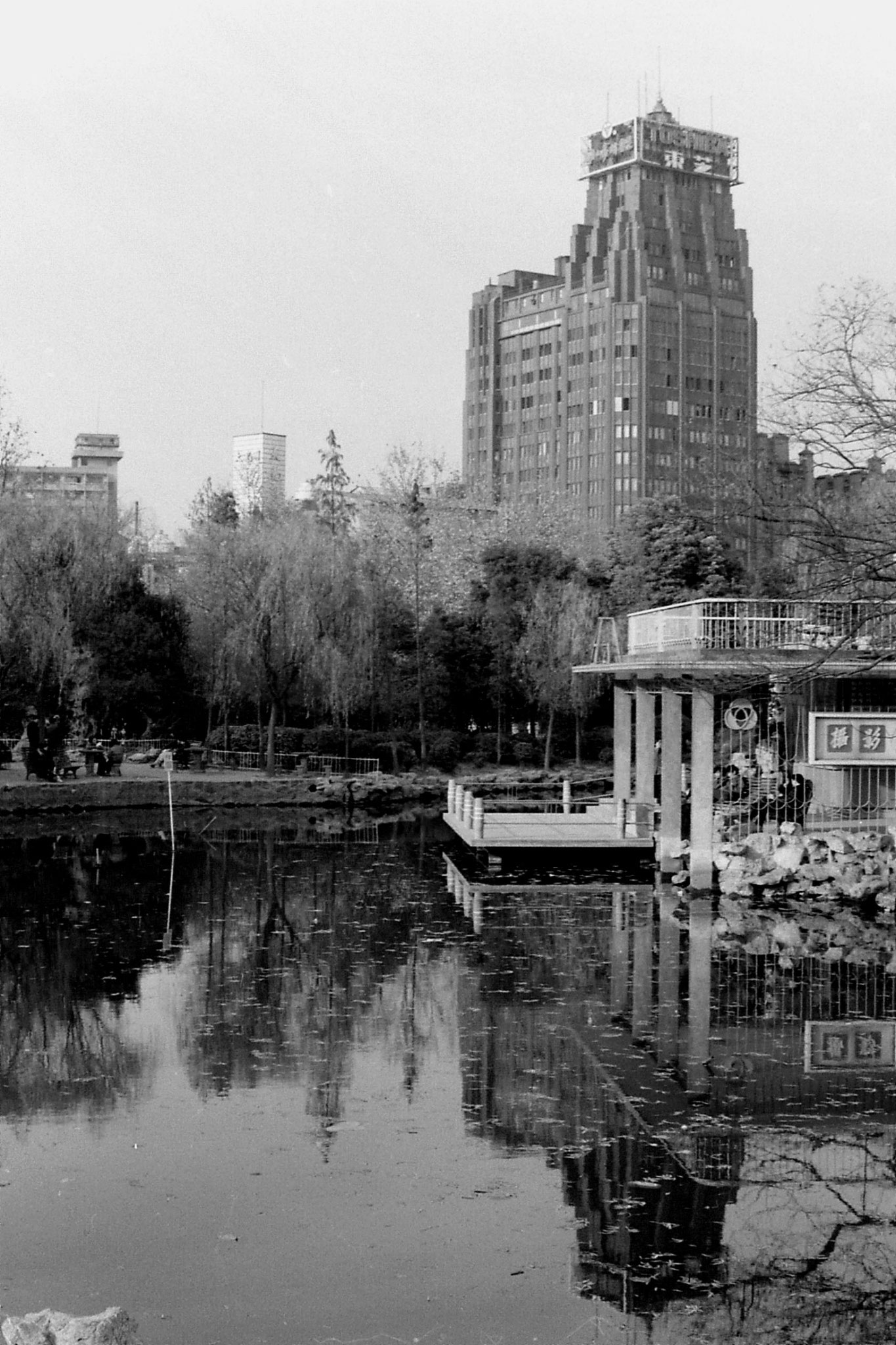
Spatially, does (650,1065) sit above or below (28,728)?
below

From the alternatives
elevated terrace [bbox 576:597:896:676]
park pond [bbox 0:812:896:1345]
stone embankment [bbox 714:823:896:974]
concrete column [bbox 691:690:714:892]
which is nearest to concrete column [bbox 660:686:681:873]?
elevated terrace [bbox 576:597:896:676]

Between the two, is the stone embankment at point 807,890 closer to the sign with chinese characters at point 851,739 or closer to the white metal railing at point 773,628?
the sign with chinese characters at point 851,739

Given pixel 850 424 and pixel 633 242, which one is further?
pixel 633 242

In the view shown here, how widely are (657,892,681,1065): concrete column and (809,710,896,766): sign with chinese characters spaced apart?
2957mm

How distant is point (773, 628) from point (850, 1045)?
10.1m

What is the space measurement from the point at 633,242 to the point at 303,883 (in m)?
100

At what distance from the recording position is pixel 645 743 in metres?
27.2

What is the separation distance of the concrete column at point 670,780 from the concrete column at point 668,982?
175 centimetres

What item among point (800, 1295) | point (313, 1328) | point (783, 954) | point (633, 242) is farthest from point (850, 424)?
point (633, 242)

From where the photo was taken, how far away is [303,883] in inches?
969

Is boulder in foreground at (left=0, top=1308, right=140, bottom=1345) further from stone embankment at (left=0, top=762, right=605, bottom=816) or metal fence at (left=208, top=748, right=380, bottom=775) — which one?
metal fence at (left=208, top=748, right=380, bottom=775)

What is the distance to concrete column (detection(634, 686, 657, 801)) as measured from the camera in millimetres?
26781

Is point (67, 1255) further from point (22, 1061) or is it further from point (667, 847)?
point (667, 847)

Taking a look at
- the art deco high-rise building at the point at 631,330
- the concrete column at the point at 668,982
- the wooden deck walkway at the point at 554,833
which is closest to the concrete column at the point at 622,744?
the wooden deck walkway at the point at 554,833
